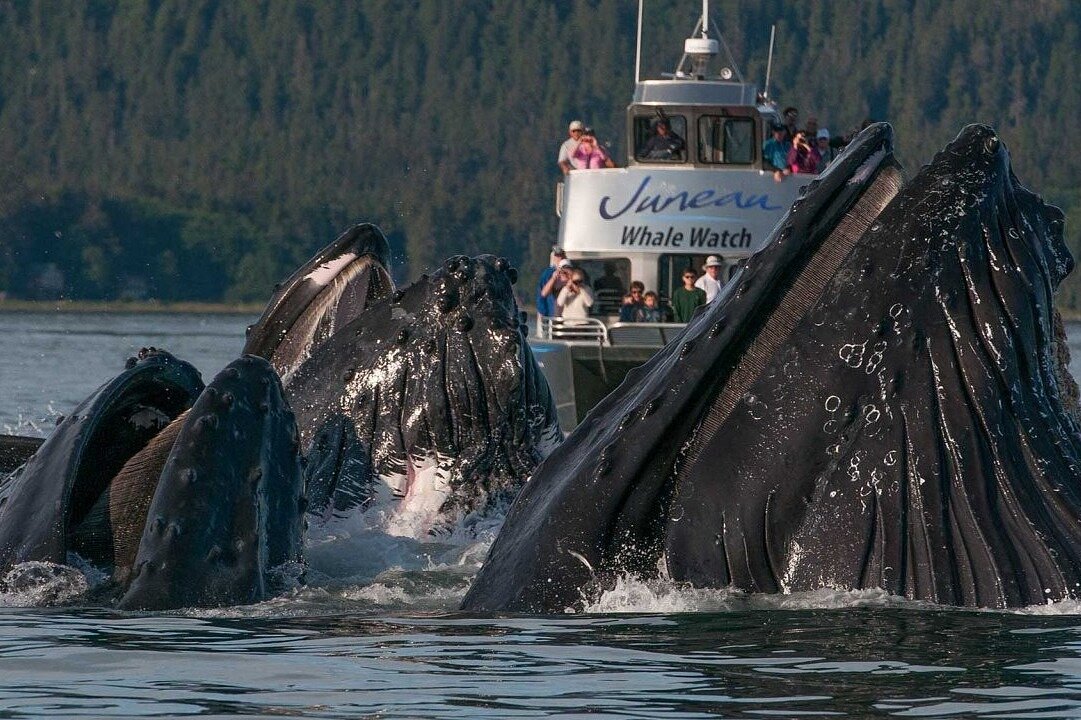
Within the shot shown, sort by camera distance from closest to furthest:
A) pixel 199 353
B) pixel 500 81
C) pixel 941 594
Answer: pixel 941 594 → pixel 199 353 → pixel 500 81

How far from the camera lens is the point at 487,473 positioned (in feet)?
34.8

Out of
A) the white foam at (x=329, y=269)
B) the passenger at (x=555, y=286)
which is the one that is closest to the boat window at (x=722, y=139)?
the passenger at (x=555, y=286)

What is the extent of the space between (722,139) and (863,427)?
28499 mm

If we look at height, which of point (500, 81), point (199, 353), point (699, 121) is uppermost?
point (500, 81)

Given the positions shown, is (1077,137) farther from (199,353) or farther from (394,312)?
(394,312)

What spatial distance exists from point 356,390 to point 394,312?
41 centimetres

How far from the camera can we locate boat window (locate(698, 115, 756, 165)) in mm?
34469

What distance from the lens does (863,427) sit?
21.2 ft

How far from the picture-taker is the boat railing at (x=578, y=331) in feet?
102

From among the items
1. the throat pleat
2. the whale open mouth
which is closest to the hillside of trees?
the whale open mouth

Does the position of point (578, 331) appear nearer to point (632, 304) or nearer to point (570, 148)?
point (632, 304)

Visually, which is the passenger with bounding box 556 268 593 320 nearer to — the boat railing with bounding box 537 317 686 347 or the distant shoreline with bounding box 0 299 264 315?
the boat railing with bounding box 537 317 686 347

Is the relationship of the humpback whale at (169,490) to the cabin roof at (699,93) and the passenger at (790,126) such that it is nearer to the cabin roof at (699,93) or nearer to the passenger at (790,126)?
the passenger at (790,126)

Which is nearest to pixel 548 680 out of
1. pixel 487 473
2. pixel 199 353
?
pixel 487 473
